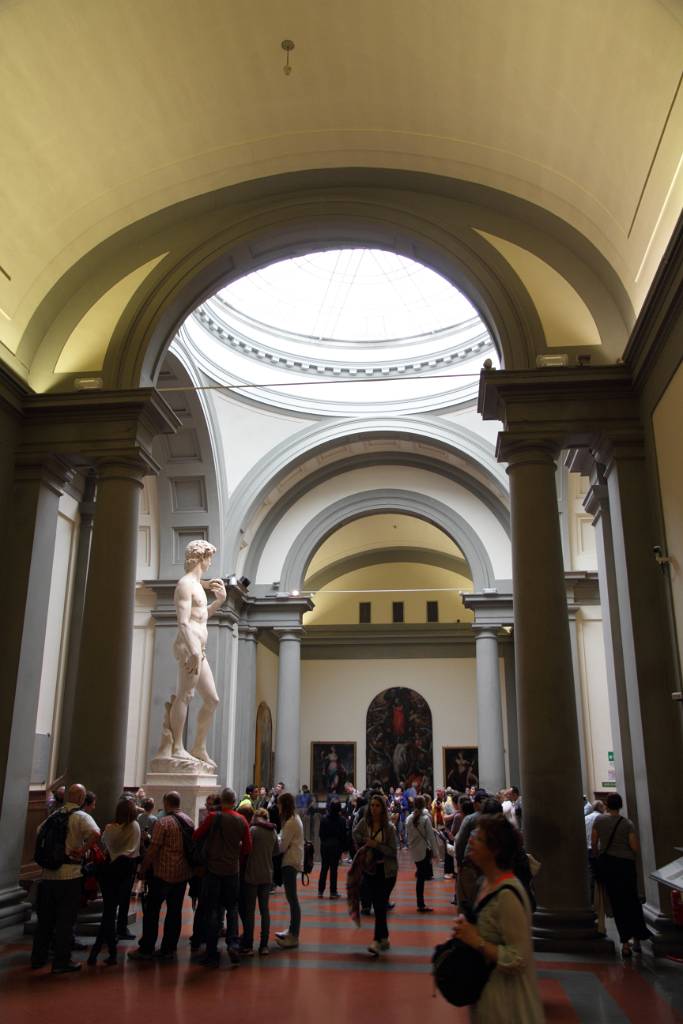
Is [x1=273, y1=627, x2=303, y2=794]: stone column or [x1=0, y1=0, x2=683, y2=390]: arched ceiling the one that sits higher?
[x1=0, y1=0, x2=683, y2=390]: arched ceiling

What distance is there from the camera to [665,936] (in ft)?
20.1

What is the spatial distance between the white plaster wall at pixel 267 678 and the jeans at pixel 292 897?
1276 centimetres

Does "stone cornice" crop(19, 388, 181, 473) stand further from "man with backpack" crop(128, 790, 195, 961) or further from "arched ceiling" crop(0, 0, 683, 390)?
"man with backpack" crop(128, 790, 195, 961)

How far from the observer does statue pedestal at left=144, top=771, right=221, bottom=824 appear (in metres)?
9.79

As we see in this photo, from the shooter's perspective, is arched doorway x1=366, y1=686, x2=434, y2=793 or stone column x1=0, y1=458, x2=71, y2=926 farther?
arched doorway x1=366, y1=686, x2=434, y2=793

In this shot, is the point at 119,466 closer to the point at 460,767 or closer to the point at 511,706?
the point at 511,706

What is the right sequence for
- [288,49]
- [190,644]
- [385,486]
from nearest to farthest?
[288,49] < [190,644] < [385,486]

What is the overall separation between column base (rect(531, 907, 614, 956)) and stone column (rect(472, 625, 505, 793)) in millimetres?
10012

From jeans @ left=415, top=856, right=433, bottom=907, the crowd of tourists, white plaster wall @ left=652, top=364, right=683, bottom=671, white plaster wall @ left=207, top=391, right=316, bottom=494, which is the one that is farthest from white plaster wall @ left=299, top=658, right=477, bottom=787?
white plaster wall @ left=652, top=364, right=683, bottom=671

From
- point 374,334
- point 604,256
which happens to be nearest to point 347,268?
point 374,334

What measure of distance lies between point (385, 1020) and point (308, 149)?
26.1 ft

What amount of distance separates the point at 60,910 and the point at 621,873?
4.06m

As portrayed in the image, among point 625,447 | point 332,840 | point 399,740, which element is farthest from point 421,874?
point 399,740

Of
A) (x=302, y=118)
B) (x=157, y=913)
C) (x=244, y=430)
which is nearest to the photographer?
(x=157, y=913)
